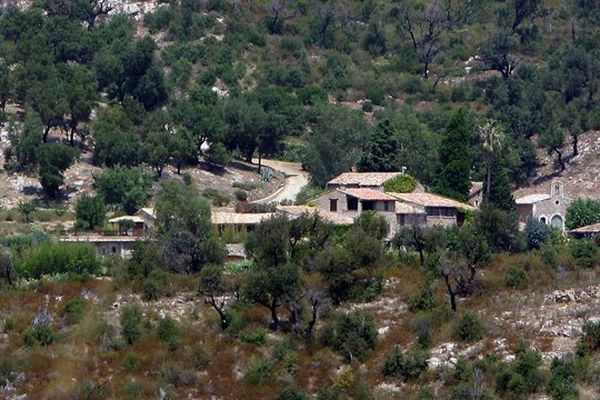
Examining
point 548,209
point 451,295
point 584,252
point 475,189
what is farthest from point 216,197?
point 451,295

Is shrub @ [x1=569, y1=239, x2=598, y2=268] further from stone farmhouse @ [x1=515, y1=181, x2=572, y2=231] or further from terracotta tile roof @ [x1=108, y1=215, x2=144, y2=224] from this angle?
terracotta tile roof @ [x1=108, y1=215, x2=144, y2=224]

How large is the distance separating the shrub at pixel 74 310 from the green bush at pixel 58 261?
384cm

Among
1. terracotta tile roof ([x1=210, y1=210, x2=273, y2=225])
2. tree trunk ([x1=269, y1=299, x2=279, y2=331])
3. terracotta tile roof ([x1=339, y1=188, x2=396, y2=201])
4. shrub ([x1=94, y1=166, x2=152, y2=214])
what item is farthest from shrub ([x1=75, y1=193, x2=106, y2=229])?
tree trunk ([x1=269, y1=299, x2=279, y2=331])

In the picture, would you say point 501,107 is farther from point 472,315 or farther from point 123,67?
point 472,315

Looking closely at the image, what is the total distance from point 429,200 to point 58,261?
782 inches

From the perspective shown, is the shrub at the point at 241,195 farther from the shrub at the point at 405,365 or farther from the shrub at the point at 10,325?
the shrub at the point at 405,365

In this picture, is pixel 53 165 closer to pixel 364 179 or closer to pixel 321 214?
pixel 364 179

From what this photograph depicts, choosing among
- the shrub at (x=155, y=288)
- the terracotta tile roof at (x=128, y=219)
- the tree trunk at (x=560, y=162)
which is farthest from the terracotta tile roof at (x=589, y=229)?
the shrub at (x=155, y=288)

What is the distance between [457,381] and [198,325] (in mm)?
12150

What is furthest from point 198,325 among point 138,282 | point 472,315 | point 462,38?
point 462,38

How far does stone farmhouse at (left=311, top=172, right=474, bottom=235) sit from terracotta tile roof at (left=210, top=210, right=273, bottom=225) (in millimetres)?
3070

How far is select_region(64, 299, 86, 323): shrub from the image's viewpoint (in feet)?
260

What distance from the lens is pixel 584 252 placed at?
278 feet

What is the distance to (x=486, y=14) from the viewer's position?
489ft
